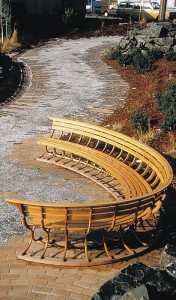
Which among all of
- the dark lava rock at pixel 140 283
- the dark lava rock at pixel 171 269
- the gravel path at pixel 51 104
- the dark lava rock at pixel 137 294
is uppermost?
the dark lava rock at pixel 137 294

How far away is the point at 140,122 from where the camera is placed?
1013 cm

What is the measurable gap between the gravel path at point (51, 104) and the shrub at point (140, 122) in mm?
1403

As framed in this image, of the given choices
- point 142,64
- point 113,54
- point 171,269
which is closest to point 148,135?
point 171,269

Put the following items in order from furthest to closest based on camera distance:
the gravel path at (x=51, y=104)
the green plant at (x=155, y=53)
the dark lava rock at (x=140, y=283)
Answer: the green plant at (x=155, y=53)
the gravel path at (x=51, y=104)
the dark lava rock at (x=140, y=283)

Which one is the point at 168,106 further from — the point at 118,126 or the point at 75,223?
the point at 75,223

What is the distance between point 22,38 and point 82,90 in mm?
10001

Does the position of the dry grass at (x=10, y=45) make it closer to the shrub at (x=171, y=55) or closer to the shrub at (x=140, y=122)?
the shrub at (x=171, y=55)

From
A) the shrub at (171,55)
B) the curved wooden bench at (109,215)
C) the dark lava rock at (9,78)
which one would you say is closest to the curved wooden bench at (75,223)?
the curved wooden bench at (109,215)

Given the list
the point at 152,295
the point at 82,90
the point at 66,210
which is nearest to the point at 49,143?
the point at 66,210

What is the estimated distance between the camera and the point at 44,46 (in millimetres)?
22875

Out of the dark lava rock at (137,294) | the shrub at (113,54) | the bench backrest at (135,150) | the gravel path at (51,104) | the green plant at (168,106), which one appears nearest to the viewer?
the dark lava rock at (137,294)

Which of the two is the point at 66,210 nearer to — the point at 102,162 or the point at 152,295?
the point at 152,295

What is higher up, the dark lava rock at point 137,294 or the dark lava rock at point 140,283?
the dark lava rock at point 137,294

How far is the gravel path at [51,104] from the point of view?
7574 millimetres
